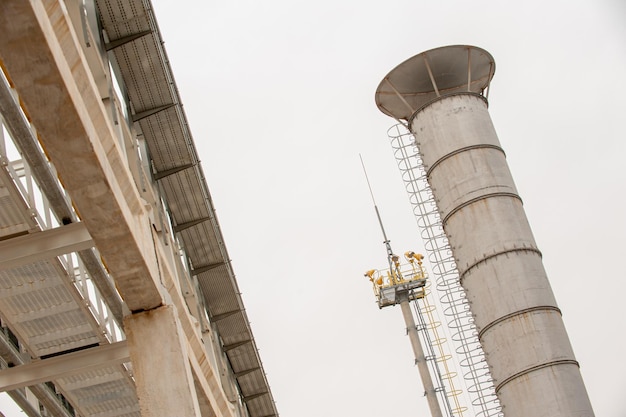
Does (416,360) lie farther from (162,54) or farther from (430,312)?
(162,54)

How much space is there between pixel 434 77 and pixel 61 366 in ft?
51.0

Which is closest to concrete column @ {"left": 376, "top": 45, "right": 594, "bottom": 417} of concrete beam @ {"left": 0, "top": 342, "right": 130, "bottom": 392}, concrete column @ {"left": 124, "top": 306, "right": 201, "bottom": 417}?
concrete beam @ {"left": 0, "top": 342, "right": 130, "bottom": 392}

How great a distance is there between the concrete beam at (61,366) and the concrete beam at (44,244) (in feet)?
6.11

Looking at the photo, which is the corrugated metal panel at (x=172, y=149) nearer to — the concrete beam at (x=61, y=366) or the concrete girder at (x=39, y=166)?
the concrete girder at (x=39, y=166)

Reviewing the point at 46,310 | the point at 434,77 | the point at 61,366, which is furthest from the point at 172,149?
the point at 434,77

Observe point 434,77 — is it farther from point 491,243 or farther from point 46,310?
point 46,310

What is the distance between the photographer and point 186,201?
1644 centimetres

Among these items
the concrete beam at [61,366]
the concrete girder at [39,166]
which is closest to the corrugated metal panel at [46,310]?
the concrete girder at [39,166]

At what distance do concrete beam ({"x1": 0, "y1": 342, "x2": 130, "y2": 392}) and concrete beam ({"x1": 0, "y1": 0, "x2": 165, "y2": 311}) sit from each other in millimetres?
1828

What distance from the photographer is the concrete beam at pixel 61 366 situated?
1155 cm

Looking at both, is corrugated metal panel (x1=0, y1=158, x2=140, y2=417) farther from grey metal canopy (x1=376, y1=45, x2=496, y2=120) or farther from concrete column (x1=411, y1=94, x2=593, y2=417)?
grey metal canopy (x1=376, y1=45, x2=496, y2=120)

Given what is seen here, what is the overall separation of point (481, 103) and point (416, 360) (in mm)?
14259

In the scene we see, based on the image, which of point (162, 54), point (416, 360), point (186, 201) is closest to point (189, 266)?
point (186, 201)

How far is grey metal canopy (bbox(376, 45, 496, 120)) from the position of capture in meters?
24.3
